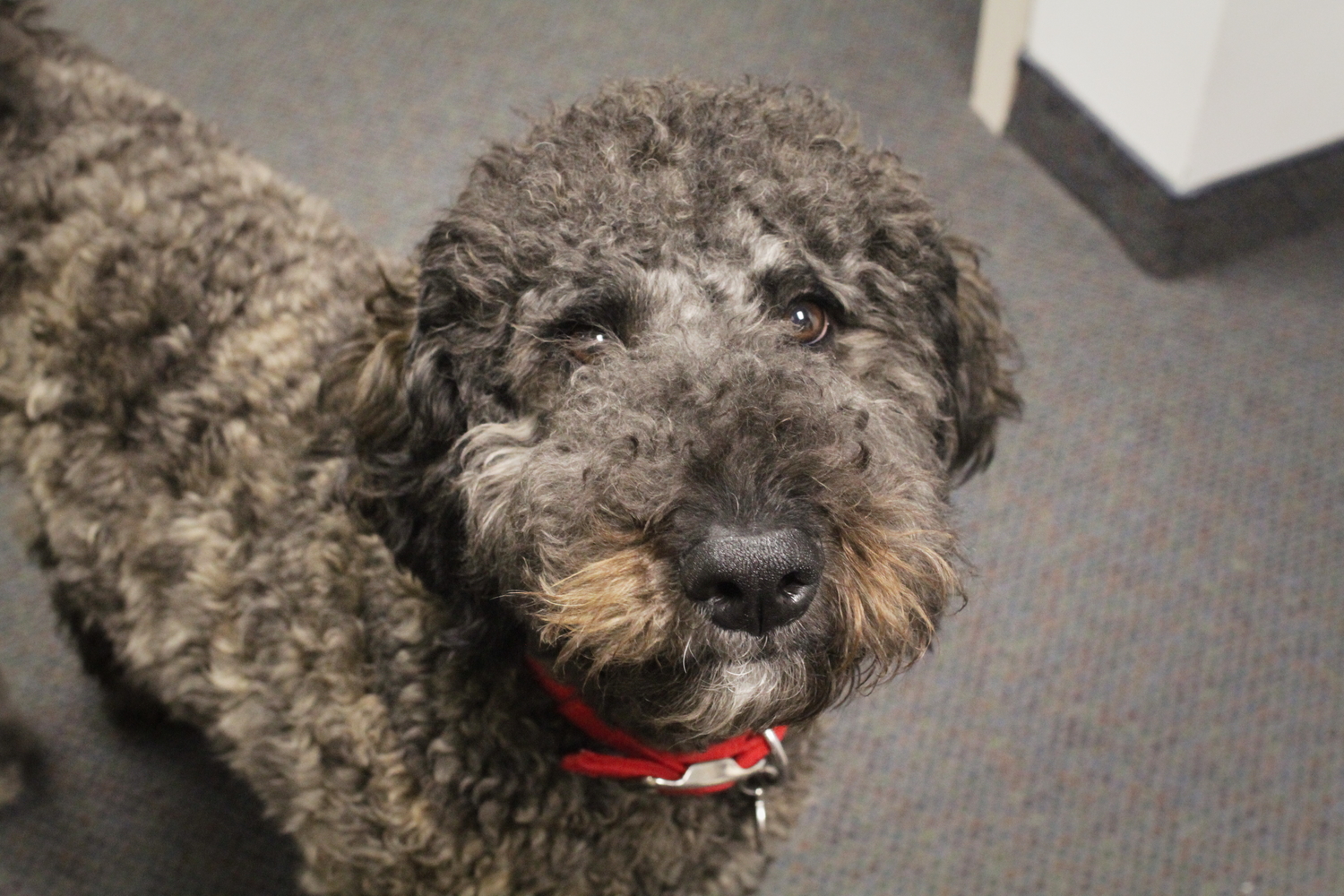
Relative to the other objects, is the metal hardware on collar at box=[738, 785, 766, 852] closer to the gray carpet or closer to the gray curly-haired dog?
the gray curly-haired dog

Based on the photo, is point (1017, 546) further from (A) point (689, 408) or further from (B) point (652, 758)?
(A) point (689, 408)

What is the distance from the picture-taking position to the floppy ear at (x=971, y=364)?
142 cm

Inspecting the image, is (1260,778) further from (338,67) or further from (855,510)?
(338,67)

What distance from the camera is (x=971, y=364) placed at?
1468mm

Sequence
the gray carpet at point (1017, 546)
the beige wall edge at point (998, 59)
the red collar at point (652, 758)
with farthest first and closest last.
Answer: the beige wall edge at point (998, 59) < the gray carpet at point (1017, 546) < the red collar at point (652, 758)

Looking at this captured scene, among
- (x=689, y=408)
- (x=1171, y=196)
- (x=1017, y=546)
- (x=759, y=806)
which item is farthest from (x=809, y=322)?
(x=1171, y=196)

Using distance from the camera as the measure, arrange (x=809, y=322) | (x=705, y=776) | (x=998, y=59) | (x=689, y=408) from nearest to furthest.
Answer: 1. (x=689, y=408)
2. (x=809, y=322)
3. (x=705, y=776)
4. (x=998, y=59)

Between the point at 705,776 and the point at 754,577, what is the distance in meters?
0.49

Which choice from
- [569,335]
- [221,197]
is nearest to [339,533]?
[569,335]

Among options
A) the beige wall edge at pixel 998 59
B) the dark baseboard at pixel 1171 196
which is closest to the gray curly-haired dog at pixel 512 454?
the dark baseboard at pixel 1171 196

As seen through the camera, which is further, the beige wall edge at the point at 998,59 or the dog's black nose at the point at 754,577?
the beige wall edge at the point at 998,59

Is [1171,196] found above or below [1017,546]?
above

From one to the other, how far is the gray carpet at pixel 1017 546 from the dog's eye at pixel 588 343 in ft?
1.69

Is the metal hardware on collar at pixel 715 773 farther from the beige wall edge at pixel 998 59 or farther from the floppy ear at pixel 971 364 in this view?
the beige wall edge at pixel 998 59
